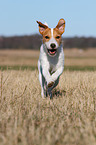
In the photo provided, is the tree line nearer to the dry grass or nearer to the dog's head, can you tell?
the dog's head

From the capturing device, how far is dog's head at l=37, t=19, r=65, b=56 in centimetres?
529

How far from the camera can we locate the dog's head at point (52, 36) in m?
5.29

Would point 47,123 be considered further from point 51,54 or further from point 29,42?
point 29,42

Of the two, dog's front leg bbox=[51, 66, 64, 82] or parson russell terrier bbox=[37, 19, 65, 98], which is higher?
parson russell terrier bbox=[37, 19, 65, 98]

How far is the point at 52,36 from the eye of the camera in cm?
542

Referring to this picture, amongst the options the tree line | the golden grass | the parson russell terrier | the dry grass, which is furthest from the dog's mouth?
the tree line

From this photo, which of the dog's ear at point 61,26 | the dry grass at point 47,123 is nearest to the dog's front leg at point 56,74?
the dry grass at point 47,123

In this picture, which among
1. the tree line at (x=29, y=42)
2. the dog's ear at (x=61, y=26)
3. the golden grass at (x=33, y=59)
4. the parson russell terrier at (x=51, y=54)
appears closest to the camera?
the parson russell terrier at (x=51, y=54)

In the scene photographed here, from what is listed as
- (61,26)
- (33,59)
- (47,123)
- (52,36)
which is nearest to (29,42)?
(33,59)

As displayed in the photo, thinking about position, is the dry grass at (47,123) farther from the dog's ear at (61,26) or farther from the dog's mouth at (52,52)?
the dog's ear at (61,26)

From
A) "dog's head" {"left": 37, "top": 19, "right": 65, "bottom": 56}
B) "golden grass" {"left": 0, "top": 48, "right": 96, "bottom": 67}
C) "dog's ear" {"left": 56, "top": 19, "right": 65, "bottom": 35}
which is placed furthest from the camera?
"golden grass" {"left": 0, "top": 48, "right": 96, "bottom": 67}

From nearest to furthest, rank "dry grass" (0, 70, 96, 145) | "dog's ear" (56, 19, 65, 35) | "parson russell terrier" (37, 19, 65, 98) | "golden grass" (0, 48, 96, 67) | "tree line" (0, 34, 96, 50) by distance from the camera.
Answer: "dry grass" (0, 70, 96, 145), "parson russell terrier" (37, 19, 65, 98), "dog's ear" (56, 19, 65, 35), "golden grass" (0, 48, 96, 67), "tree line" (0, 34, 96, 50)

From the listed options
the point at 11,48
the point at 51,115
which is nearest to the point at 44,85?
the point at 51,115

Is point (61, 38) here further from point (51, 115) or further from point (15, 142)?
point (15, 142)
